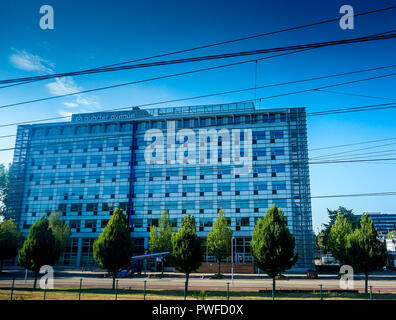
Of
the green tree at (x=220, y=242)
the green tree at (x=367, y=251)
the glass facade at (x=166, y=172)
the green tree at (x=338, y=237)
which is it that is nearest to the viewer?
the green tree at (x=367, y=251)

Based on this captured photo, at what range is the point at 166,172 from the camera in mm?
63219

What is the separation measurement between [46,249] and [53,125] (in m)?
49.6

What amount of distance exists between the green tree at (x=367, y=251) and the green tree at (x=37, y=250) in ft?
94.1

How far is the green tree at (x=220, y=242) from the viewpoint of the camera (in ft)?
160

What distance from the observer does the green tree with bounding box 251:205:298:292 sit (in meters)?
24.2

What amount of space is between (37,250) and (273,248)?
2221 cm

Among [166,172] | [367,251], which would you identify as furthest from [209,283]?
[166,172]

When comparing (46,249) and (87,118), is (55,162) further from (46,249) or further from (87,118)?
(46,249)

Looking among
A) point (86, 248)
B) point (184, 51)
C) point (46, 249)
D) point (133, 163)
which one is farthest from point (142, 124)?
point (184, 51)

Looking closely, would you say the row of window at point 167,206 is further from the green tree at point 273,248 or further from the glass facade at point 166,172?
the green tree at point 273,248

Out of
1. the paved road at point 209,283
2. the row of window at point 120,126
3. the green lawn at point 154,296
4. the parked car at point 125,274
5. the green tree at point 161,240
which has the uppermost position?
the row of window at point 120,126

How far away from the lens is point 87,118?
70.9 metres

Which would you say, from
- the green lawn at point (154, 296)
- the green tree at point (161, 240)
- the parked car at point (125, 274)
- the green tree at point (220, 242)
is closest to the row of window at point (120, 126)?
the green tree at point (161, 240)

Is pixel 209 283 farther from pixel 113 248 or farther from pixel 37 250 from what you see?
pixel 37 250
